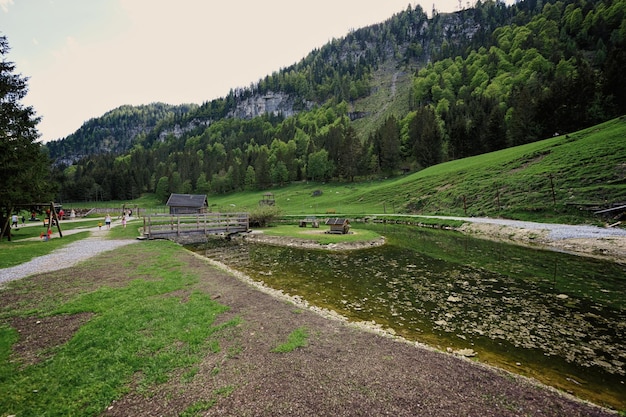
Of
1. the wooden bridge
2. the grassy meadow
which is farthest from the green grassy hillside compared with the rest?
the wooden bridge

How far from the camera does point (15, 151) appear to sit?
23609mm

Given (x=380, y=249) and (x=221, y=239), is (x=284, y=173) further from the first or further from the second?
(x=380, y=249)

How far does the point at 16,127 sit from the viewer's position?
1131 inches

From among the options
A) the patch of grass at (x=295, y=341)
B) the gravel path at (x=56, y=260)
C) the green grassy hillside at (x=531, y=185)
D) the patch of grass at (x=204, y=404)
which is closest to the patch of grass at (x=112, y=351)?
the patch of grass at (x=204, y=404)

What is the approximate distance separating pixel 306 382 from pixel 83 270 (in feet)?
53.6

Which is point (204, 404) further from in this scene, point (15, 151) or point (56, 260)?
point (15, 151)

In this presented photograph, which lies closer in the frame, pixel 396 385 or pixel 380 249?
pixel 396 385

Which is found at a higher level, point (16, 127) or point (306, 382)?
point (16, 127)

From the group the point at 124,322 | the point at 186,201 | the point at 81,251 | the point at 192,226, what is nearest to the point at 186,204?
the point at 186,201

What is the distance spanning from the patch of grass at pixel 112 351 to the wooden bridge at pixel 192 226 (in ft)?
75.2

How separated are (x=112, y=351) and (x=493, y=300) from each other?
14.3 m

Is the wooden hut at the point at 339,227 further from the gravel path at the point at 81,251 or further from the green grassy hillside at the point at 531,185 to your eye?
the green grassy hillside at the point at 531,185

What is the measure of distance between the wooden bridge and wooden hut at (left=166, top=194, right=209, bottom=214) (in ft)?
96.3

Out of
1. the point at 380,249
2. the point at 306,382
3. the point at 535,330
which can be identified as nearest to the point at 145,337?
the point at 306,382
